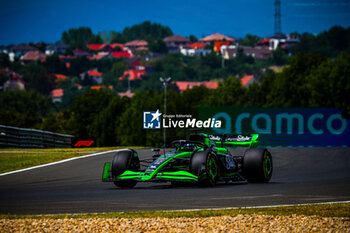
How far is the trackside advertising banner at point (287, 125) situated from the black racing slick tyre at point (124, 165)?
2363 cm

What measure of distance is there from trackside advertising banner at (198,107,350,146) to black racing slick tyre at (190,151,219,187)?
23968 millimetres

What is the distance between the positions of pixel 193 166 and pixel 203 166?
27cm

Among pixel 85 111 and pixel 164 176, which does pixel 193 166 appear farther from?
pixel 85 111

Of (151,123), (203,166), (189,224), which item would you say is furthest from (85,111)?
(189,224)

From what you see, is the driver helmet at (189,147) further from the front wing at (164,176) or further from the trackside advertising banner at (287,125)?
the trackside advertising banner at (287,125)

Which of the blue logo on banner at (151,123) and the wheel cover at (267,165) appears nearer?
the wheel cover at (267,165)

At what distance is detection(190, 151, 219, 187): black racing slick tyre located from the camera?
16.0 meters

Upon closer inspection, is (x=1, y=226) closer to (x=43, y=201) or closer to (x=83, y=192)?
(x=43, y=201)

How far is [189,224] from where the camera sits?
10531mm

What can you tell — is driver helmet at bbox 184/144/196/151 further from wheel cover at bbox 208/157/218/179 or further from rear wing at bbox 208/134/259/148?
rear wing at bbox 208/134/259/148

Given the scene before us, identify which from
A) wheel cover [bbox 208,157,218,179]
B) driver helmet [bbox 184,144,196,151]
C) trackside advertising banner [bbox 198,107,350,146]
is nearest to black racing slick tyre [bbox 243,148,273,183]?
wheel cover [bbox 208,157,218,179]

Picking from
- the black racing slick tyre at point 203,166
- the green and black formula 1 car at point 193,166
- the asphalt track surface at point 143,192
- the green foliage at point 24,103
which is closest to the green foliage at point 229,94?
the green foliage at point 24,103

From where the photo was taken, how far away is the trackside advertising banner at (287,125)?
40688 millimetres

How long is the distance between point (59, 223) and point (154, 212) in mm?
2043
